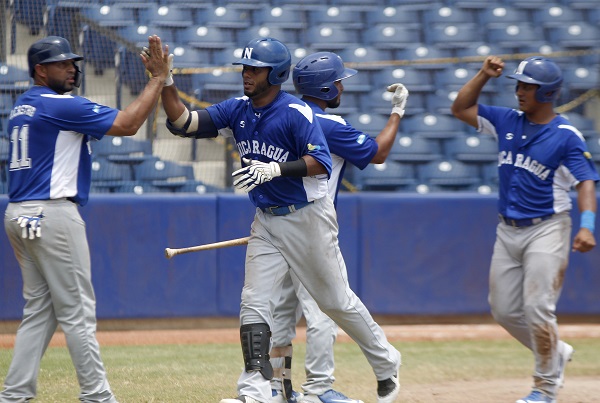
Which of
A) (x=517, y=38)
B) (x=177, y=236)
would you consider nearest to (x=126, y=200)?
(x=177, y=236)

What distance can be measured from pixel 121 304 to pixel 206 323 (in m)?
0.77

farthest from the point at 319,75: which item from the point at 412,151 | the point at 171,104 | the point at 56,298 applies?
the point at 412,151

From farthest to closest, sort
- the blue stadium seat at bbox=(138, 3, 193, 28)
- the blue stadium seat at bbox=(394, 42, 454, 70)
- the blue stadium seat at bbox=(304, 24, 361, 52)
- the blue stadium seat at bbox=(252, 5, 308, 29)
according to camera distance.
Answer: the blue stadium seat at bbox=(252, 5, 308, 29) < the blue stadium seat at bbox=(304, 24, 361, 52) < the blue stadium seat at bbox=(394, 42, 454, 70) < the blue stadium seat at bbox=(138, 3, 193, 28)

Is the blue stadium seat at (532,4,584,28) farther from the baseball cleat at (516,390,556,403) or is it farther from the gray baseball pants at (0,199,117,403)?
the gray baseball pants at (0,199,117,403)

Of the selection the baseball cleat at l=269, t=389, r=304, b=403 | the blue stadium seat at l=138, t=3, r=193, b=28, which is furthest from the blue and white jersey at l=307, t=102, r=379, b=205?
the blue stadium seat at l=138, t=3, r=193, b=28

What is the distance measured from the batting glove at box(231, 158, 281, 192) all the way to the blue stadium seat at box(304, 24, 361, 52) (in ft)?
20.6

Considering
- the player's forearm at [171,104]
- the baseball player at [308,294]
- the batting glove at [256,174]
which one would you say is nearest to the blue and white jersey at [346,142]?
the baseball player at [308,294]

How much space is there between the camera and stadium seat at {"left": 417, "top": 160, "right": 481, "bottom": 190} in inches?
368

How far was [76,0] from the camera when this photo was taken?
337 inches

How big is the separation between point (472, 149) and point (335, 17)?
2.63 m

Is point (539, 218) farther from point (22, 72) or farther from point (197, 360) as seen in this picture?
point (22, 72)

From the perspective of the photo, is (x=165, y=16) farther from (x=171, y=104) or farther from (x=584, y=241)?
(x=584, y=241)

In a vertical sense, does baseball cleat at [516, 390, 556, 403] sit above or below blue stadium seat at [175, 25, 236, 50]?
below

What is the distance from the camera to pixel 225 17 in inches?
424
